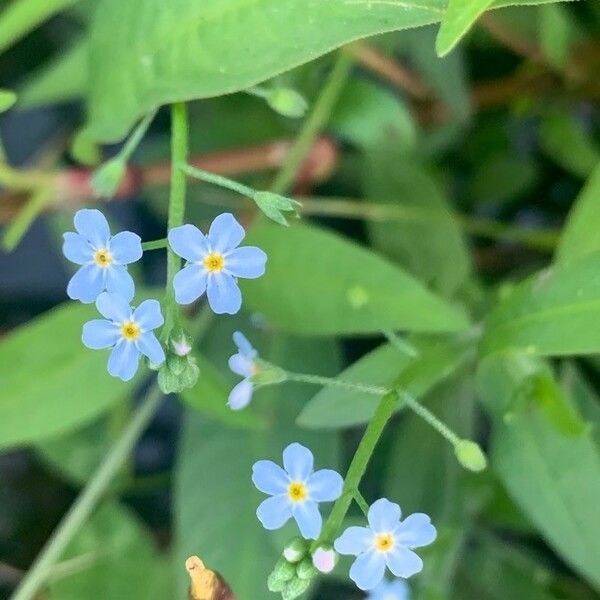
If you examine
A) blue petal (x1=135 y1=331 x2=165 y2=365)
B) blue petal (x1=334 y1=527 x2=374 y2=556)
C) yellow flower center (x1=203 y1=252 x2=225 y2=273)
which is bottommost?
blue petal (x1=334 y1=527 x2=374 y2=556)

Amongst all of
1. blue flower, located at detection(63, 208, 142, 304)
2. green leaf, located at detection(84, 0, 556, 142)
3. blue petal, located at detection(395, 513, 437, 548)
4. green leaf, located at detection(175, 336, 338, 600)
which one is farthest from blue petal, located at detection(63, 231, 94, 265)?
green leaf, located at detection(175, 336, 338, 600)

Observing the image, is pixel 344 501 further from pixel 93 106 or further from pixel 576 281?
pixel 93 106

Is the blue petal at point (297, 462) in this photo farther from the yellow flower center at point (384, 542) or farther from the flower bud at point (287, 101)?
the flower bud at point (287, 101)

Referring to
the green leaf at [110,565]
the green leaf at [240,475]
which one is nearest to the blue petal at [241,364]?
the green leaf at [240,475]

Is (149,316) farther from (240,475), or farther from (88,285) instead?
(240,475)

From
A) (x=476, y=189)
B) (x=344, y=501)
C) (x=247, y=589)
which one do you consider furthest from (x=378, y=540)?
(x=476, y=189)

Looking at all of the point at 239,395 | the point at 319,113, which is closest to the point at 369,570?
the point at 239,395

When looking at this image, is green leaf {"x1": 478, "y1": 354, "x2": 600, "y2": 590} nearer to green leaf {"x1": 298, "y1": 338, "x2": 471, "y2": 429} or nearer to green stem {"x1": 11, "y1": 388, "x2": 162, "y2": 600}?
green leaf {"x1": 298, "y1": 338, "x2": 471, "y2": 429}
